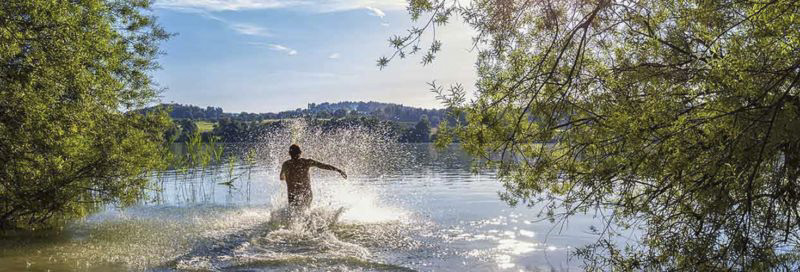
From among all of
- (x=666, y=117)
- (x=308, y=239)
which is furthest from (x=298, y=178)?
(x=666, y=117)

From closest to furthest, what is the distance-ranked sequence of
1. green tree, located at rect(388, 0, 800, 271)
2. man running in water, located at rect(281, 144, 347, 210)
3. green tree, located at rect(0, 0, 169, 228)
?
1. green tree, located at rect(388, 0, 800, 271)
2. green tree, located at rect(0, 0, 169, 228)
3. man running in water, located at rect(281, 144, 347, 210)

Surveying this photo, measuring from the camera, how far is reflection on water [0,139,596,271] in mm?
10555

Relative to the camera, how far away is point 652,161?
5.82 m

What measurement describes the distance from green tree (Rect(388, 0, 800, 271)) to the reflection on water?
358cm

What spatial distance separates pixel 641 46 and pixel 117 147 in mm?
11735

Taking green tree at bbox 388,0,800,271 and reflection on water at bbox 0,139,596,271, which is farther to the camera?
reflection on water at bbox 0,139,596,271

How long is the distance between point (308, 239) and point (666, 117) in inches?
350

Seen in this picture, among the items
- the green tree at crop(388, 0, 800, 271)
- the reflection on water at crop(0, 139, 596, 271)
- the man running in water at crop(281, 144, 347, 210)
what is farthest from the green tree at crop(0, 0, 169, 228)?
the green tree at crop(388, 0, 800, 271)

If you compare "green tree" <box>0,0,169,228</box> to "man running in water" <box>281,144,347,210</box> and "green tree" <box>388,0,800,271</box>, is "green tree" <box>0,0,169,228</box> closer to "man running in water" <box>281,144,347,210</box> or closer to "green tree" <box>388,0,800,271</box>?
"man running in water" <box>281,144,347,210</box>

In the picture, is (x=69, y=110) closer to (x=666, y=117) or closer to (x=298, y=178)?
(x=298, y=178)

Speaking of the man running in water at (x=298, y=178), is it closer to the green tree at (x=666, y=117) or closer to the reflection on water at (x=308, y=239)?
the reflection on water at (x=308, y=239)

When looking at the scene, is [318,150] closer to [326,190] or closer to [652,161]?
[326,190]

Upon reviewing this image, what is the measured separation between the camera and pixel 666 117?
5.54 metres

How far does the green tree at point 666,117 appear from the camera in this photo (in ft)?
15.1
